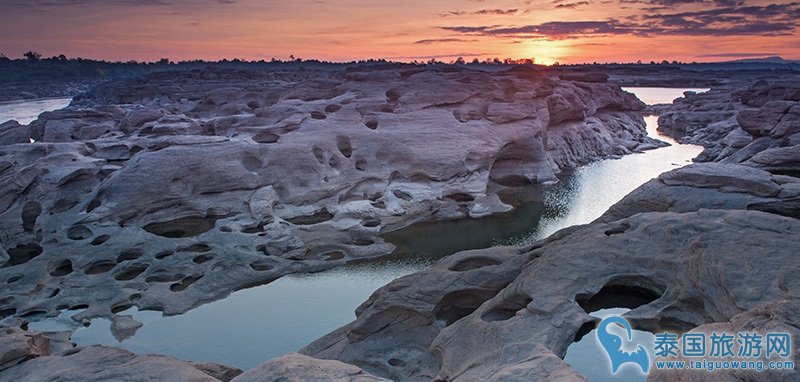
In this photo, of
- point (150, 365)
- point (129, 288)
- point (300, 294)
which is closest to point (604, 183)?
point (300, 294)

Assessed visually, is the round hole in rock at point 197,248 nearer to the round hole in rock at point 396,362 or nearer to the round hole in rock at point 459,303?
the round hole in rock at point 396,362

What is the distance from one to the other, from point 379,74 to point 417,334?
2491 cm

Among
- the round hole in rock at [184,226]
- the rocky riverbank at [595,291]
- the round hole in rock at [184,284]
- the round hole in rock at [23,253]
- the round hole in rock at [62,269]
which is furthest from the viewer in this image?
the round hole in rock at [184,226]

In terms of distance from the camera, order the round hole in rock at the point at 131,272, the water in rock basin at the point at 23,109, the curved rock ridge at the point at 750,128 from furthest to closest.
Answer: the water in rock basin at the point at 23,109, the curved rock ridge at the point at 750,128, the round hole in rock at the point at 131,272

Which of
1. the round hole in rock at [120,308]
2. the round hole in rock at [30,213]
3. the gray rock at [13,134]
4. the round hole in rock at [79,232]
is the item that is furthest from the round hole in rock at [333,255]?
the gray rock at [13,134]

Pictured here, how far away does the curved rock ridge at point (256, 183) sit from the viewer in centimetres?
1598

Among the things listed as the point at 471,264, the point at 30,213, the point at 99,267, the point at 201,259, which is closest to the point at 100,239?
the point at 99,267

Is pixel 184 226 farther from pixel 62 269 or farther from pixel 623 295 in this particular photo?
pixel 623 295

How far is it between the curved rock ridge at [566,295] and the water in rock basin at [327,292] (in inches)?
81.5

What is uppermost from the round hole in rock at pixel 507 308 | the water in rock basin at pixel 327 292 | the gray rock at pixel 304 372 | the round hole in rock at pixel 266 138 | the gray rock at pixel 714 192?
the round hole in rock at pixel 266 138

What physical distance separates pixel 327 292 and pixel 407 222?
645 centimetres

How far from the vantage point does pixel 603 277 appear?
9062 mm

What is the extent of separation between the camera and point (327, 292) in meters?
15.3

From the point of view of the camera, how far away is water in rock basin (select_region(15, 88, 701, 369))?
40.9ft
